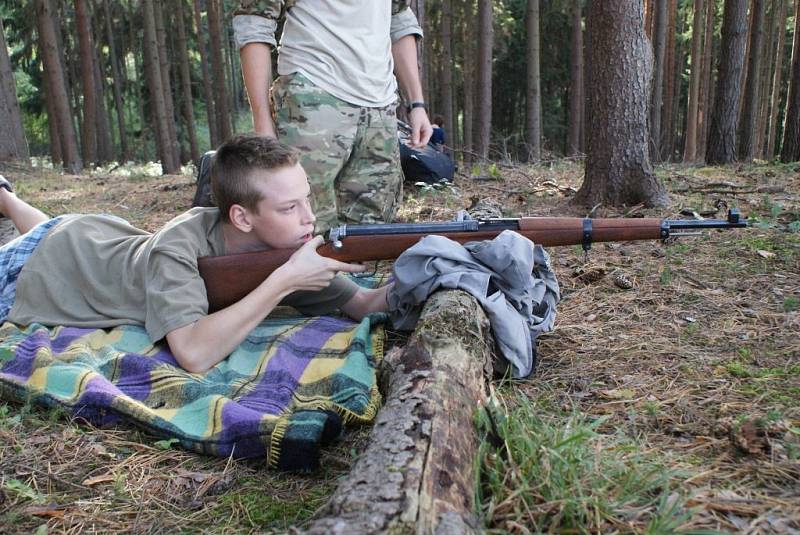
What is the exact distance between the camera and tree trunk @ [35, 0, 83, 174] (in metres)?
13.1

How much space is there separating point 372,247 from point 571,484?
5.37ft

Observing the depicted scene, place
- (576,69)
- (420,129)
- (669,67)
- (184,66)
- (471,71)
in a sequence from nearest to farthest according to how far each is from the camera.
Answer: (420,129) < (576,69) < (184,66) < (669,67) < (471,71)

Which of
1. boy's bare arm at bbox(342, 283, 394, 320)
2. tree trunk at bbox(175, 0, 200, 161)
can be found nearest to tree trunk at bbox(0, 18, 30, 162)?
tree trunk at bbox(175, 0, 200, 161)

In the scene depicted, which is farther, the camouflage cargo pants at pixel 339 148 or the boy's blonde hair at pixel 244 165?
the camouflage cargo pants at pixel 339 148

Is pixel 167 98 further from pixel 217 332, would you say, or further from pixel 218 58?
pixel 217 332

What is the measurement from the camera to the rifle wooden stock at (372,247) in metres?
2.84

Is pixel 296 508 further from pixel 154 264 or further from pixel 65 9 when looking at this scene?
pixel 65 9

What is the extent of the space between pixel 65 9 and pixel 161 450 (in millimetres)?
25508

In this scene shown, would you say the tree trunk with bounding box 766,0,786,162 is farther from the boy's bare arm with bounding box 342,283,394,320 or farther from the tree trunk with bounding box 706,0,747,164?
the boy's bare arm with bounding box 342,283,394,320

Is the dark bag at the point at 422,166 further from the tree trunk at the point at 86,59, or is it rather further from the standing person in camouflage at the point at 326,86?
the tree trunk at the point at 86,59

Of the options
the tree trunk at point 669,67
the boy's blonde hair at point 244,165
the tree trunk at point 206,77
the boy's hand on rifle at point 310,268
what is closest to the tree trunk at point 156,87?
the tree trunk at point 206,77

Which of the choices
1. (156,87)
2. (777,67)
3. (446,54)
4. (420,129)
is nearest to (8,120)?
(156,87)

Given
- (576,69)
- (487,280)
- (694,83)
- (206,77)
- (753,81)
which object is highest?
(206,77)

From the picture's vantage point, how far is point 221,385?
2.54 metres
